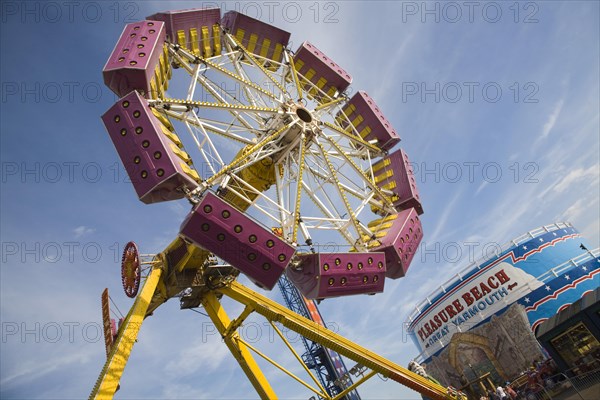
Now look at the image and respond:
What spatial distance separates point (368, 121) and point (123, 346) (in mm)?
13371

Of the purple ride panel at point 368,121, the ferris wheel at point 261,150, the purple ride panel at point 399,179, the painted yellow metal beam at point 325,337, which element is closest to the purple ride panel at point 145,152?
the ferris wheel at point 261,150

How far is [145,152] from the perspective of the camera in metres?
9.17

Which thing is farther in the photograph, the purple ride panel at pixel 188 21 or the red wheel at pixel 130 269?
the red wheel at pixel 130 269

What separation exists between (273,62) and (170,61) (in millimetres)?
4839

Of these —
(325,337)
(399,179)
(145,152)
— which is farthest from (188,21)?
(325,337)

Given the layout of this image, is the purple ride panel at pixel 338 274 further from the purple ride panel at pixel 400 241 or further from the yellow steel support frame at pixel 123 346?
the yellow steel support frame at pixel 123 346

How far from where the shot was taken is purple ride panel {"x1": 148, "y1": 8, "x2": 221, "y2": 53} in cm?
1300

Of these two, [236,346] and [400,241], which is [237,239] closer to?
[400,241]

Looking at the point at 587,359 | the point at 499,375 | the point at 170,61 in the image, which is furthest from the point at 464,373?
the point at 170,61

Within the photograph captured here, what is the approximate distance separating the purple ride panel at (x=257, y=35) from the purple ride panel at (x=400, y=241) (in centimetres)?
917

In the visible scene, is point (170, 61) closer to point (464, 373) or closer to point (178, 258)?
point (178, 258)

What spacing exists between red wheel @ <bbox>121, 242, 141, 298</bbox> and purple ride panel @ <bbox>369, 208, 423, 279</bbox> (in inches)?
337

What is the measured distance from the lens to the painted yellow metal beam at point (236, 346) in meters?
15.2

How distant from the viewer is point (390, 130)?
A: 16844 mm
